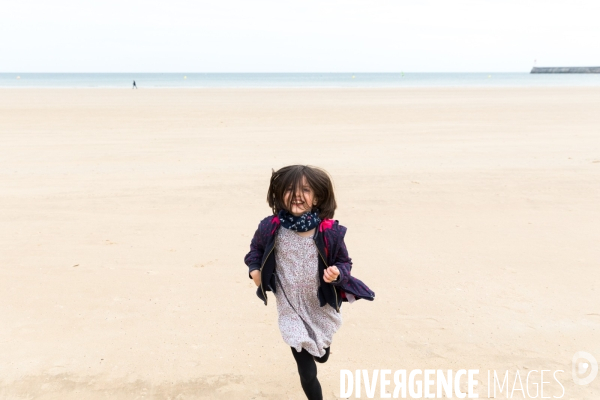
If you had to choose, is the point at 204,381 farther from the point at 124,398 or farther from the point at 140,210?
the point at 140,210

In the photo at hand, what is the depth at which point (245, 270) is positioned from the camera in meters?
4.82

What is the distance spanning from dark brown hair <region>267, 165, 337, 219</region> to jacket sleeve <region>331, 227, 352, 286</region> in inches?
5.0

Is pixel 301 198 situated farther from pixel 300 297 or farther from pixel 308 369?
pixel 308 369

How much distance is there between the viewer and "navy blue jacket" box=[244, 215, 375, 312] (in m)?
2.51

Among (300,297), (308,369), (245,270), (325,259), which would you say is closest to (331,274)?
(325,259)

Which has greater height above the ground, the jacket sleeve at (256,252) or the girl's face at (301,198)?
the girl's face at (301,198)

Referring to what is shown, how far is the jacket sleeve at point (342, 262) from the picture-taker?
2.48m

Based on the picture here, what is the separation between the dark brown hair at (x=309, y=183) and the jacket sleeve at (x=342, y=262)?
126 mm

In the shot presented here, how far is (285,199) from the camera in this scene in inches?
97.6
